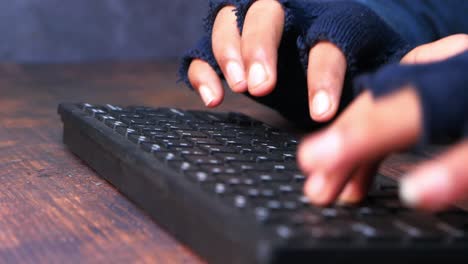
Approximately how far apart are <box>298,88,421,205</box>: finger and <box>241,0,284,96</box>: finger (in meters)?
0.22

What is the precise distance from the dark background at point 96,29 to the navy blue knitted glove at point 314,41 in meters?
0.69

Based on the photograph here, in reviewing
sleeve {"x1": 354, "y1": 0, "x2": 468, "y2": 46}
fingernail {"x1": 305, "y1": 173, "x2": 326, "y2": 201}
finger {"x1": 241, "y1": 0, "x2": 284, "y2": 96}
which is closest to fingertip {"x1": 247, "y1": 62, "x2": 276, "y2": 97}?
finger {"x1": 241, "y1": 0, "x2": 284, "y2": 96}

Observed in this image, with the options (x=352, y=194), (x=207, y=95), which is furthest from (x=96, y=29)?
(x=352, y=194)

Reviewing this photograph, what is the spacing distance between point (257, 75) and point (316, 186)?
0.22 m

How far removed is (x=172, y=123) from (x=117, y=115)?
4cm

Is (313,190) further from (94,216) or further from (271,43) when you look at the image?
(271,43)

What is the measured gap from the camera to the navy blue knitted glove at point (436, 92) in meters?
0.30

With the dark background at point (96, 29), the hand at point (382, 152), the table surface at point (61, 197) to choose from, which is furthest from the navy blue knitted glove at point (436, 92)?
the dark background at point (96, 29)

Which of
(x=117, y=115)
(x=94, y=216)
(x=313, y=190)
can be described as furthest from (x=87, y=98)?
(x=313, y=190)

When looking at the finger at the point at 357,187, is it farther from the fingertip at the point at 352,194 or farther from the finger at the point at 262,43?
the finger at the point at 262,43

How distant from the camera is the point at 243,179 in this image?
40 cm

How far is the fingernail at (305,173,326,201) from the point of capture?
1.13ft

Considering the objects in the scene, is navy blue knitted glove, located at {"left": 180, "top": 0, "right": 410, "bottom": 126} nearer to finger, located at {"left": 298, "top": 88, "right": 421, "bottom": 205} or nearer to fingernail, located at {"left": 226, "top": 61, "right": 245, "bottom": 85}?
fingernail, located at {"left": 226, "top": 61, "right": 245, "bottom": 85}

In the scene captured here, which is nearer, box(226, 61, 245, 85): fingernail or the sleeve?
box(226, 61, 245, 85): fingernail
